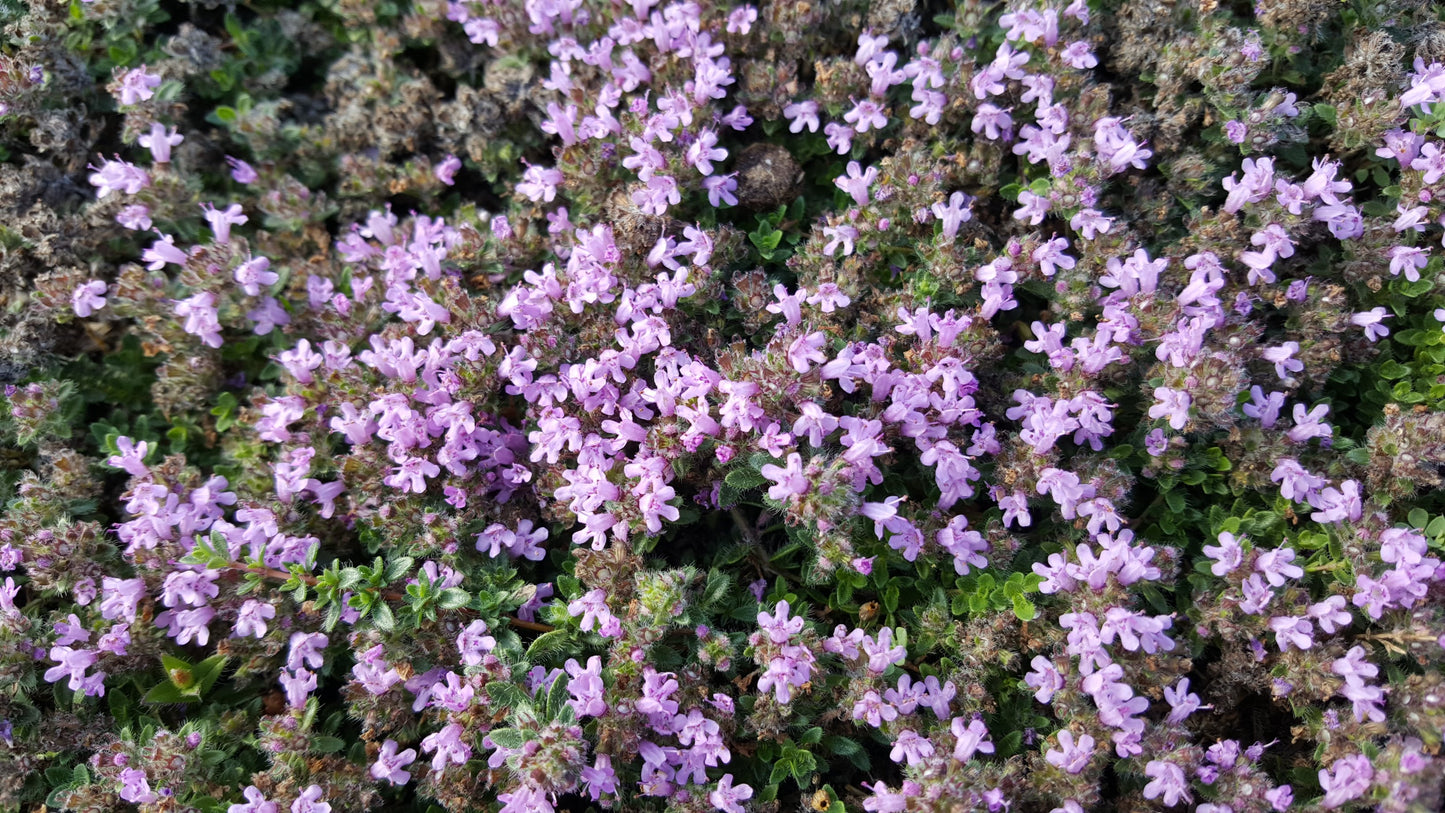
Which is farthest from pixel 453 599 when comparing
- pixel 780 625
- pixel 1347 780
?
pixel 1347 780

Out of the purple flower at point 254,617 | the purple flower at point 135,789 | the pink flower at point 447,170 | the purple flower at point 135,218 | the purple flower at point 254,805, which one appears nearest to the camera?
the purple flower at point 254,805

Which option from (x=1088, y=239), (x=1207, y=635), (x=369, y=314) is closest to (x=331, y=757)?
(x=369, y=314)

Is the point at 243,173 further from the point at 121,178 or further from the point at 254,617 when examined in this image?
the point at 254,617

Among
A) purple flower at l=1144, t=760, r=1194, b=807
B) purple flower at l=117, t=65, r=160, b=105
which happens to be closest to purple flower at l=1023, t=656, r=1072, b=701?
purple flower at l=1144, t=760, r=1194, b=807

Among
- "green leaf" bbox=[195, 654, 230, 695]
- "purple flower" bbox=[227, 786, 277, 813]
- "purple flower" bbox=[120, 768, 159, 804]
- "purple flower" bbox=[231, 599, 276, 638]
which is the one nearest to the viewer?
"purple flower" bbox=[227, 786, 277, 813]

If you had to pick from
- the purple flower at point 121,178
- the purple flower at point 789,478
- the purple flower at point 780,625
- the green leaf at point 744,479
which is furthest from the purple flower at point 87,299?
the purple flower at point 780,625

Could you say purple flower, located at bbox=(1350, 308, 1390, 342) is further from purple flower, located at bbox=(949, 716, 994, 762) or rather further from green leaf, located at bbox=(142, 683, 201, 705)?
green leaf, located at bbox=(142, 683, 201, 705)

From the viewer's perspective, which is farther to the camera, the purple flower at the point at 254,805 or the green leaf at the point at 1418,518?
the green leaf at the point at 1418,518

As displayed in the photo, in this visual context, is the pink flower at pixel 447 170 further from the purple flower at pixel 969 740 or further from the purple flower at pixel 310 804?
the purple flower at pixel 969 740

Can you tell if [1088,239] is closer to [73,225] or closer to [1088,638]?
[1088,638]
